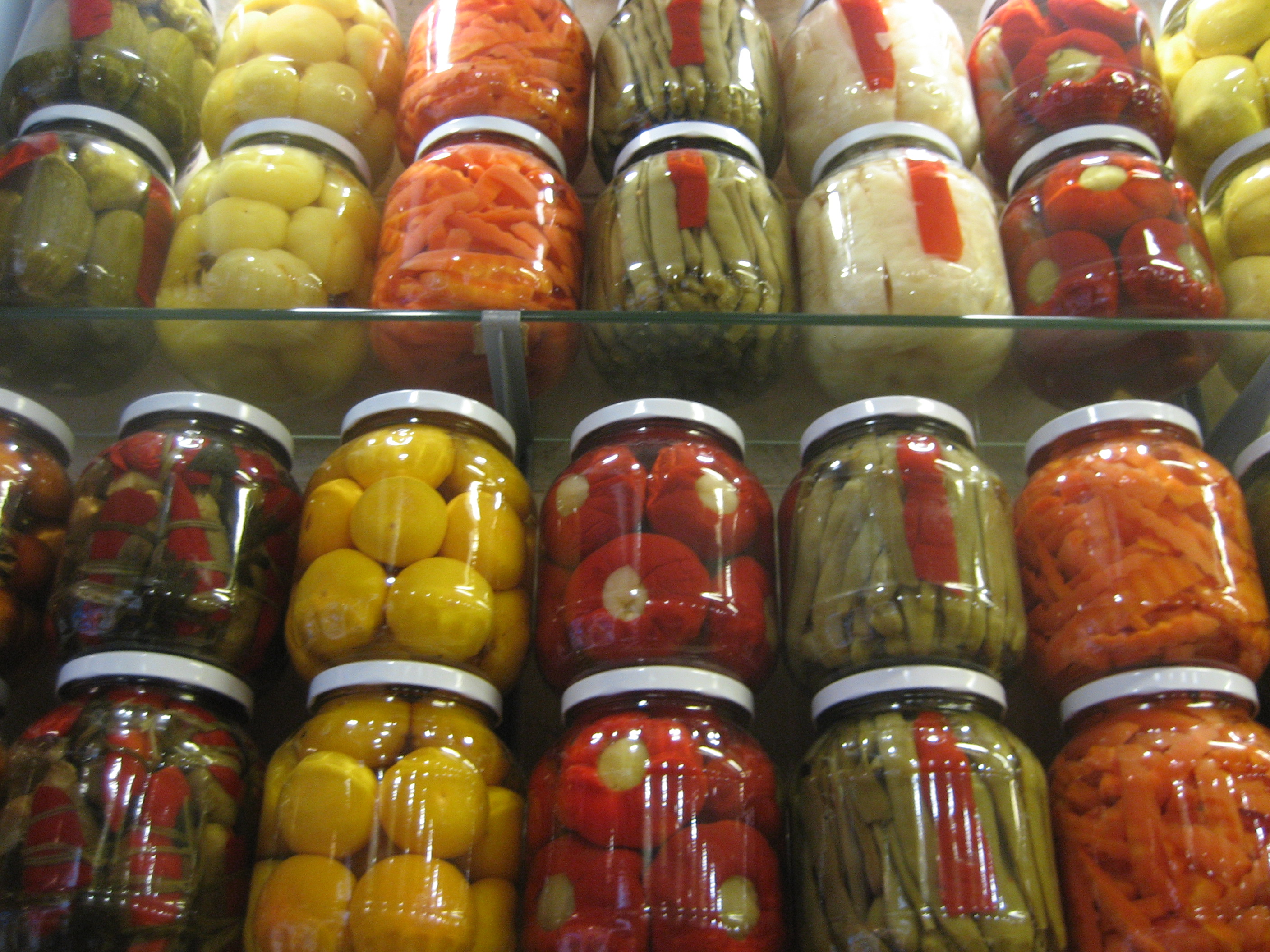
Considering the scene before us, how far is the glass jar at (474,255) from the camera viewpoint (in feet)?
2.75

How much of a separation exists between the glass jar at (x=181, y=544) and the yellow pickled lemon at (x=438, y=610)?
5.0 inches

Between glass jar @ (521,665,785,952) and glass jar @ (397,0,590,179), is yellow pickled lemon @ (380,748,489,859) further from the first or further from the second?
glass jar @ (397,0,590,179)

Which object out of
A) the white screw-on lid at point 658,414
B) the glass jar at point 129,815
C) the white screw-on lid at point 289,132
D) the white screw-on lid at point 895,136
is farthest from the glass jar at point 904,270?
the glass jar at point 129,815

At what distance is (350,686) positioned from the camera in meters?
0.70

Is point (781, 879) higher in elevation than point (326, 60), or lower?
lower

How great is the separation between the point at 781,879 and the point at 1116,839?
0.68 feet

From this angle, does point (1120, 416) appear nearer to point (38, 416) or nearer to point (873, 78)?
point (873, 78)

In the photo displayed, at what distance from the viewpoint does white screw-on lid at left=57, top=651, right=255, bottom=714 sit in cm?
70

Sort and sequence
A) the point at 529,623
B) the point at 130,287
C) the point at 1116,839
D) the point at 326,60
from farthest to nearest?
1. the point at 326,60
2. the point at 130,287
3. the point at 529,623
4. the point at 1116,839

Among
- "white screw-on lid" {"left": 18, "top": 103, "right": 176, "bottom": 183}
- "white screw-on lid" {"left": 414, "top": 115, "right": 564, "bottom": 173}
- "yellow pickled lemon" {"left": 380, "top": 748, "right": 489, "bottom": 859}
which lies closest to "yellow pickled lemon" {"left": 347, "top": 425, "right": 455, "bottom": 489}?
"yellow pickled lemon" {"left": 380, "top": 748, "right": 489, "bottom": 859}

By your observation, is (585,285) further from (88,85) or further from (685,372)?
(88,85)

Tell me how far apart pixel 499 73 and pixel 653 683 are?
620 mm

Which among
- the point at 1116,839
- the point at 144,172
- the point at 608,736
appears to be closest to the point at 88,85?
the point at 144,172

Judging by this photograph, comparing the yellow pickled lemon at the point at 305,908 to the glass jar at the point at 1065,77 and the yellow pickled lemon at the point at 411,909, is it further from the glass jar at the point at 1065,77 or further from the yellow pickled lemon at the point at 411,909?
the glass jar at the point at 1065,77
